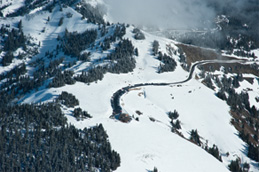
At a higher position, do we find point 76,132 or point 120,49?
point 120,49

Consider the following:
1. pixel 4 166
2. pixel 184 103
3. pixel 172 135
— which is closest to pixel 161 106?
pixel 184 103

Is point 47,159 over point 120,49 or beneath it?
beneath

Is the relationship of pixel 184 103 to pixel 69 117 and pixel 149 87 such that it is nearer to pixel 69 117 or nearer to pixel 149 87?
pixel 149 87

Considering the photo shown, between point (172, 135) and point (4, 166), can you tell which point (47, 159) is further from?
point (172, 135)

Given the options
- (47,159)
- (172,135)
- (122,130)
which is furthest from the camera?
(172,135)

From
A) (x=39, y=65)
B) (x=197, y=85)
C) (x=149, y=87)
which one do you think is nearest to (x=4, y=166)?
(x=149, y=87)

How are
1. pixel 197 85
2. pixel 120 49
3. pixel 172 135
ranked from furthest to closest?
pixel 120 49 < pixel 197 85 < pixel 172 135

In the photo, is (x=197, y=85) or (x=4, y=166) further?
(x=197, y=85)
